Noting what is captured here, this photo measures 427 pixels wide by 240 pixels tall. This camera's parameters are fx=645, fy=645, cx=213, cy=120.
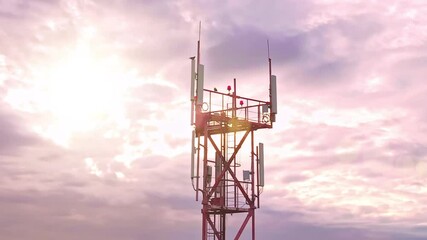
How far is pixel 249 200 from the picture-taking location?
61750 millimetres

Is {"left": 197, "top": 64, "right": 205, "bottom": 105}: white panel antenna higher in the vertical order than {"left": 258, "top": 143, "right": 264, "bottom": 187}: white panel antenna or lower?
higher

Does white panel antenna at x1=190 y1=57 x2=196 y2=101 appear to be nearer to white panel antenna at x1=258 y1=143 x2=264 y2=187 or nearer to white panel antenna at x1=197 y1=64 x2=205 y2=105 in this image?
white panel antenna at x1=197 y1=64 x2=205 y2=105

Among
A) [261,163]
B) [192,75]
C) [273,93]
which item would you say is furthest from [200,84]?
[261,163]

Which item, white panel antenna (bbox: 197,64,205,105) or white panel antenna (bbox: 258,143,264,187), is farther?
white panel antenna (bbox: 258,143,264,187)

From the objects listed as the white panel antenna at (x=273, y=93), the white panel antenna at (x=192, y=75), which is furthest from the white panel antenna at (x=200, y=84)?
the white panel antenna at (x=273, y=93)

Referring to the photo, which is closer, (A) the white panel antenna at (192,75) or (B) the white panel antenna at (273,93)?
(A) the white panel antenna at (192,75)

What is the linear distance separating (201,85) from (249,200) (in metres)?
12.0

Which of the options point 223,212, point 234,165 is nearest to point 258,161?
point 234,165

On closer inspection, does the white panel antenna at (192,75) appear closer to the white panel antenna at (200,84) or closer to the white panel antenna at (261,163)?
the white panel antenna at (200,84)

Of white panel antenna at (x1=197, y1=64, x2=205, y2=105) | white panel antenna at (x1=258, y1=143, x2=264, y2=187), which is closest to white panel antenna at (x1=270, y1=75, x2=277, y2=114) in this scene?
white panel antenna at (x1=258, y1=143, x2=264, y2=187)

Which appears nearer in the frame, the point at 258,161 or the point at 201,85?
the point at 201,85

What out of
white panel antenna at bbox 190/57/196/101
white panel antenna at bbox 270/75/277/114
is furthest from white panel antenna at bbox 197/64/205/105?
white panel antenna at bbox 270/75/277/114

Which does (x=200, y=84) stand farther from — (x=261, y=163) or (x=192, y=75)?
(x=261, y=163)

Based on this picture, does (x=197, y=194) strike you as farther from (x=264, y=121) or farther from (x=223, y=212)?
(x=264, y=121)
